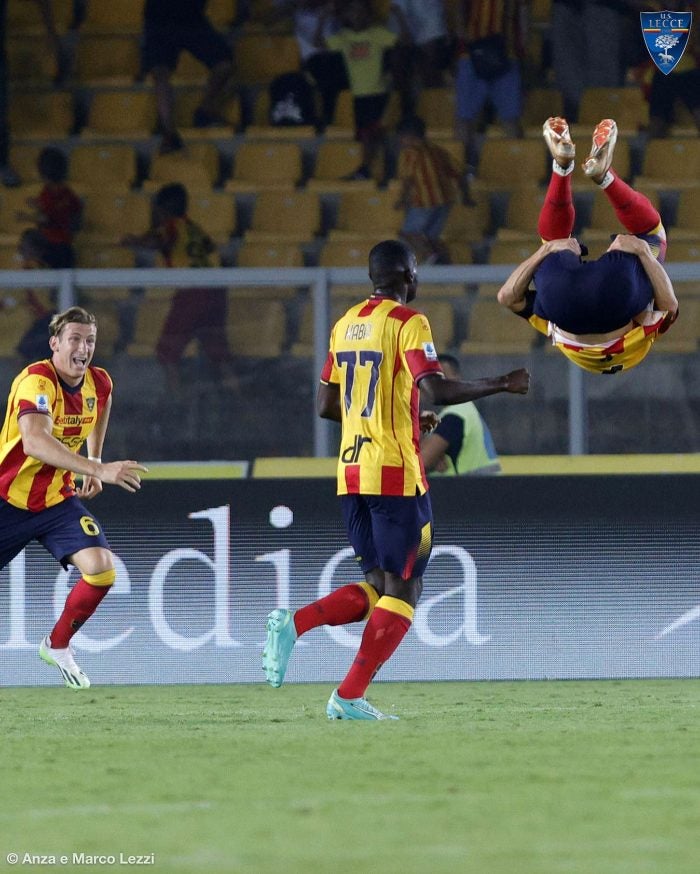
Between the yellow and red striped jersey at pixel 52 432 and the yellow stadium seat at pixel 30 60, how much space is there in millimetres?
8245

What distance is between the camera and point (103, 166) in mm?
14508

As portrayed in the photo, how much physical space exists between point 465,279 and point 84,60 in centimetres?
739

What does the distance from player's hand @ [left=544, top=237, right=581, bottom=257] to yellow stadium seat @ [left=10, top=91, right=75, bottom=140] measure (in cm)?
939

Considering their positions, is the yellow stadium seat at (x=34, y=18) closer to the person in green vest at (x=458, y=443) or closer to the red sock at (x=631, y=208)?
the person in green vest at (x=458, y=443)

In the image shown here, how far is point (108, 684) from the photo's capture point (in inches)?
345

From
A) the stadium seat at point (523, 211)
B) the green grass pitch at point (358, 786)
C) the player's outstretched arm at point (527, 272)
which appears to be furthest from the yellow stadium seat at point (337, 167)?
the player's outstretched arm at point (527, 272)

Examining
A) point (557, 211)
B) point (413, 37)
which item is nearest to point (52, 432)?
point (557, 211)

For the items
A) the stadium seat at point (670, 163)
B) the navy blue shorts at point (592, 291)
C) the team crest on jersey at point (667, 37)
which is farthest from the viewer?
the stadium seat at point (670, 163)

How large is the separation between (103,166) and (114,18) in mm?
1980

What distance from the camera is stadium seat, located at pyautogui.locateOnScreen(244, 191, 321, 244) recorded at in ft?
45.1

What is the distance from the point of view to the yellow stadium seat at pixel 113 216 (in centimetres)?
1345

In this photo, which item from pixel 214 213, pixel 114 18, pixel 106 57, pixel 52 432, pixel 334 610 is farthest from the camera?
pixel 114 18

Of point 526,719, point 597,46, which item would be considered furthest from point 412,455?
point 597,46

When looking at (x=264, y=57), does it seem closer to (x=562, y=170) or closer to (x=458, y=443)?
(x=458, y=443)
